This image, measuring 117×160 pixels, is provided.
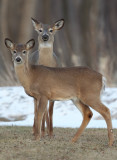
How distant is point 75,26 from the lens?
2366cm

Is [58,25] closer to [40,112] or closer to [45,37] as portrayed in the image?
[45,37]

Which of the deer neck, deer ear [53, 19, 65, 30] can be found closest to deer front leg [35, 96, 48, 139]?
the deer neck

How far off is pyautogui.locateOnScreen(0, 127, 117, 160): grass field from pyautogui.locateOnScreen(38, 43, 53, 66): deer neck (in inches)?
59.4

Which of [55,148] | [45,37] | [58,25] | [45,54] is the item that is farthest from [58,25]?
[55,148]

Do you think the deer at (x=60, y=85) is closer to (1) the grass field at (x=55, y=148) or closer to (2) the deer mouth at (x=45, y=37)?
(1) the grass field at (x=55, y=148)

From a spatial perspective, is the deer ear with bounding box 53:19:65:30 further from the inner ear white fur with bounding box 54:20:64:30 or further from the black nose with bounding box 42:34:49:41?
the black nose with bounding box 42:34:49:41

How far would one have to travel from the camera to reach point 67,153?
32.7 feet

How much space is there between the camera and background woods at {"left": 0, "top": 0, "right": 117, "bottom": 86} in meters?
22.6

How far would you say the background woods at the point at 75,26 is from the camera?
22578mm

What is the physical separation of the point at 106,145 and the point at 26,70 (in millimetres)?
1989

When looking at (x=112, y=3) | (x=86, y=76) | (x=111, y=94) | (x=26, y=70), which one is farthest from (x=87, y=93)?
(x=112, y=3)

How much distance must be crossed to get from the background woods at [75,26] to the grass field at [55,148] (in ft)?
33.2

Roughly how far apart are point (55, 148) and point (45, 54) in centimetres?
302

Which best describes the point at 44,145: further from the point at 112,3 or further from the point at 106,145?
the point at 112,3
